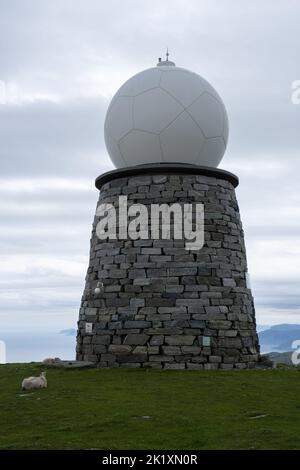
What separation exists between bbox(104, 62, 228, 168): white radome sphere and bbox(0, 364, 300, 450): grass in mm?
5554

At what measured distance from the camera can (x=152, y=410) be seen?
32.2 feet

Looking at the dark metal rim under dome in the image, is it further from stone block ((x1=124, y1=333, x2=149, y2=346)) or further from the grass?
the grass

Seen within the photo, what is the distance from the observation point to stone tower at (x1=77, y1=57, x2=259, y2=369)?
14.7 meters

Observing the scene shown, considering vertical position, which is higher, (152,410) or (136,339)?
(136,339)

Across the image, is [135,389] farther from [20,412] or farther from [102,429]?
[102,429]

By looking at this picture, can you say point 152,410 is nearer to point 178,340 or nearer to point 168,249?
point 178,340

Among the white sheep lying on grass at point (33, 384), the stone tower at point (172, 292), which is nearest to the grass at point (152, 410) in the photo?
the white sheep lying on grass at point (33, 384)

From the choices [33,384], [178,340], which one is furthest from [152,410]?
[178,340]

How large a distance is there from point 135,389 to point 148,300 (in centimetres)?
335

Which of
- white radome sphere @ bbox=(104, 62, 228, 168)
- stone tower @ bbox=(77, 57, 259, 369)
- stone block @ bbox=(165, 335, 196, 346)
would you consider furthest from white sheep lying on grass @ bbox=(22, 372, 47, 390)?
white radome sphere @ bbox=(104, 62, 228, 168)

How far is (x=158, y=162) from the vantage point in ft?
52.2

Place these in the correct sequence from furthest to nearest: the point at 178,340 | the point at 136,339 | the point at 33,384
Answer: the point at 136,339
the point at 178,340
the point at 33,384

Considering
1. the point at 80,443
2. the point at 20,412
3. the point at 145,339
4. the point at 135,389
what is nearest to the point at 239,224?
the point at 145,339

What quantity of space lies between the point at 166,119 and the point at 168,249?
3.27 meters
